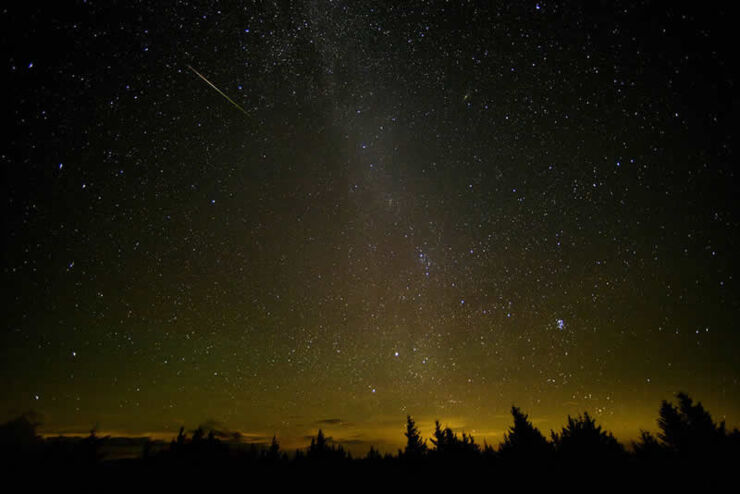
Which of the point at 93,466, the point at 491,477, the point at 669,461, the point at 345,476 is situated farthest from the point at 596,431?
the point at 93,466

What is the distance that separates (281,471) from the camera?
4181 centimetres

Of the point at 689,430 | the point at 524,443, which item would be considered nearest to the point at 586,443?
the point at 524,443

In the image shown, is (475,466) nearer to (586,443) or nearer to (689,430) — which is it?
(586,443)

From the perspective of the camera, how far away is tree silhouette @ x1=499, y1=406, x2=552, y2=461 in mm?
24812

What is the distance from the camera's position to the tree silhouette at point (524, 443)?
24812mm

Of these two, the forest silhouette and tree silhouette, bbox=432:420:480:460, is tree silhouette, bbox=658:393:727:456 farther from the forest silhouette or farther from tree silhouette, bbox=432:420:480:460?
tree silhouette, bbox=432:420:480:460

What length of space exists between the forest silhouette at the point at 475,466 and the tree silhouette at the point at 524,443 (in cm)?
8

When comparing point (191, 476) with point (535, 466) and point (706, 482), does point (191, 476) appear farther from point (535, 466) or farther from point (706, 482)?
point (706, 482)

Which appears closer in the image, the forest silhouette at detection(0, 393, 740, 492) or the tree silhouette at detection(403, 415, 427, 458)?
the forest silhouette at detection(0, 393, 740, 492)

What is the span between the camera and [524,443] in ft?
84.4

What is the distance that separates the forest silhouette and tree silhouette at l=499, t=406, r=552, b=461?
0.26ft

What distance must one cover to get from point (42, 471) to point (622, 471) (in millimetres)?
56169

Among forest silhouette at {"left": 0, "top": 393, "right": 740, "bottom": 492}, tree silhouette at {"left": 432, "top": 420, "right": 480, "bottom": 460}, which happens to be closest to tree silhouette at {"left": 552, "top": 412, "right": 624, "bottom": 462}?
forest silhouette at {"left": 0, "top": 393, "right": 740, "bottom": 492}

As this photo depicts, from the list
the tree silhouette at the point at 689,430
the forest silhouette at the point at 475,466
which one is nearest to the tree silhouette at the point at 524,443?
the forest silhouette at the point at 475,466
